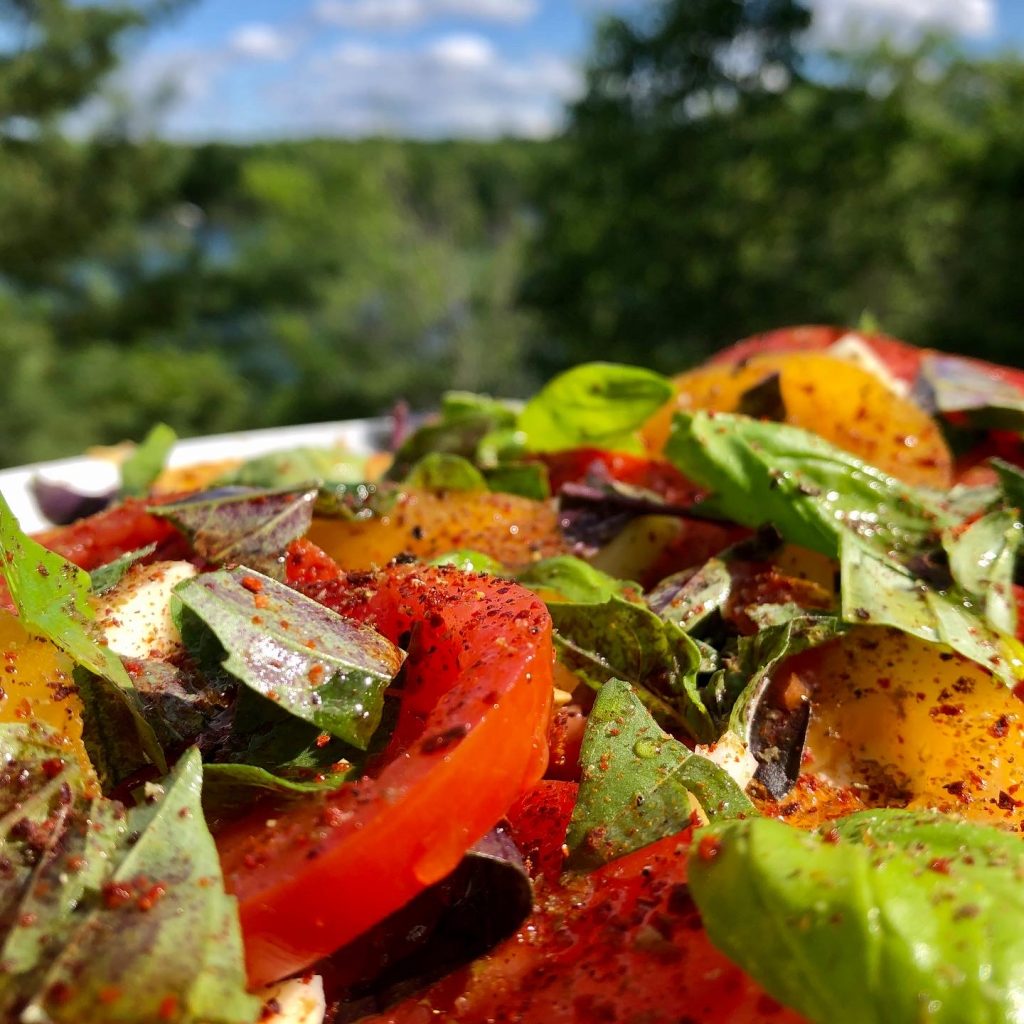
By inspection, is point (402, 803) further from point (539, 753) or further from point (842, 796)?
point (842, 796)

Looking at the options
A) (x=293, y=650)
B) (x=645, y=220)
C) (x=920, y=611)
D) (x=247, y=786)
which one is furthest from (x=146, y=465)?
(x=645, y=220)

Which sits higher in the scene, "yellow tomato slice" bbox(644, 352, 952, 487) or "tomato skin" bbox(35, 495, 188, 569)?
"yellow tomato slice" bbox(644, 352, 952, 487)

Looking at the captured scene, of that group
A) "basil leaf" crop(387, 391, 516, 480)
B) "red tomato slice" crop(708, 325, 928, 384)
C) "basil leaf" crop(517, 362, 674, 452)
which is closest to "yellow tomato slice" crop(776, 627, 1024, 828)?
"basil leaf" crop(517, 362, 674, 452)

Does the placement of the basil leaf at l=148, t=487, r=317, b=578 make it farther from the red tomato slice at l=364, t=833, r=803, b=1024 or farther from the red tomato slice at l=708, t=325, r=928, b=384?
the red tomato slice at l=708, t=325, r=928, b=384

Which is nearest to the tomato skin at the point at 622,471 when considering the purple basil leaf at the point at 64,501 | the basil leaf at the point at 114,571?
the basil leaf at the point at 114,571

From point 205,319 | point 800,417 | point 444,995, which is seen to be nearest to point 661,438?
point 800,417

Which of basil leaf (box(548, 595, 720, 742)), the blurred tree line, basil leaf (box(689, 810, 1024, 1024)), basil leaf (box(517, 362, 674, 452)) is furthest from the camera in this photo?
the blurred tree line
